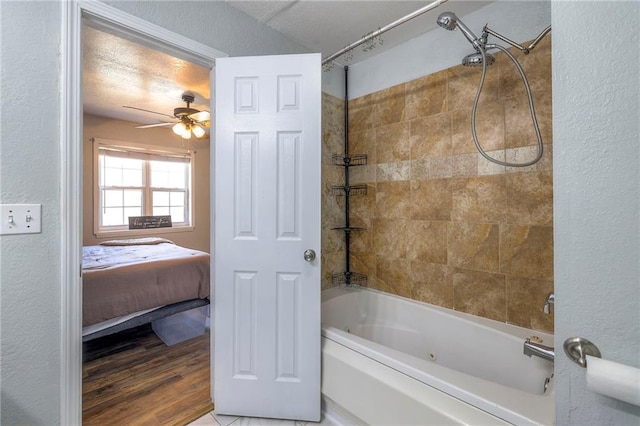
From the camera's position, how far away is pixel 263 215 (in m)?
1.58

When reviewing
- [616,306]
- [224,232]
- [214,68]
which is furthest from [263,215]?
[616,306]

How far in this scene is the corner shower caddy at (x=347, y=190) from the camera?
2.43m

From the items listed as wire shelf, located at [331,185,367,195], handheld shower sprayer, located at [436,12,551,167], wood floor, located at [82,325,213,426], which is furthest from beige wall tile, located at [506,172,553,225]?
wood floor, located at [82,325,213,426]

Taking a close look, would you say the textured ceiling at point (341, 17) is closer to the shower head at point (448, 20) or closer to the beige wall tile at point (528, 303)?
the shower head at point (448, 20)

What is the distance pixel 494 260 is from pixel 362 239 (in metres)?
1.03

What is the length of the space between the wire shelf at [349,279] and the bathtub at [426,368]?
18cm

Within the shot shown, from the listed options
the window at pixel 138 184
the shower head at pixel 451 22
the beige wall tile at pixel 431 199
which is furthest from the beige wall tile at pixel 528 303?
the window at pixel 138 184

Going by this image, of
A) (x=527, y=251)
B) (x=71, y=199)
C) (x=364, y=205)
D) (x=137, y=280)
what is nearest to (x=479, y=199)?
(x=527, y=251)

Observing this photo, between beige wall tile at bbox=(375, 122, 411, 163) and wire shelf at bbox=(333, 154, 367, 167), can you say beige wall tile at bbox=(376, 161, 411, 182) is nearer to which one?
beige wall tile at bbox=(375, 122, 411, 163)

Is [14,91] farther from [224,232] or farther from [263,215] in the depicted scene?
[263,215]

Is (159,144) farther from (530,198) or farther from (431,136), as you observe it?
(530,198)

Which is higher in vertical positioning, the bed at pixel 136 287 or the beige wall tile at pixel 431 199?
the beige wall tile at pixel 431 199

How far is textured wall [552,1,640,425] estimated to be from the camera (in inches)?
22.6

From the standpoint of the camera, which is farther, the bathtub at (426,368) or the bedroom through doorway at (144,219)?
the bedroom through doorway at (144,219)
